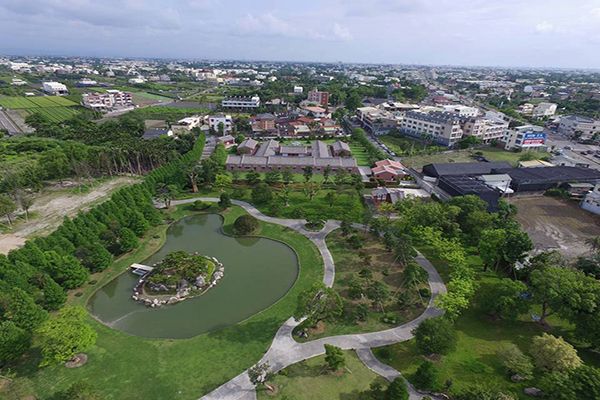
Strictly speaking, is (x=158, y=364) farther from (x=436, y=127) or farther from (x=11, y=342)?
(x=436, y=127)

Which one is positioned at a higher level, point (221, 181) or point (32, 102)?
point (32, 102)

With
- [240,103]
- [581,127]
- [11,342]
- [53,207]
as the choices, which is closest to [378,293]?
[11,342]

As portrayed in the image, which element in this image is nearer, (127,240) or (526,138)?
(127,240)

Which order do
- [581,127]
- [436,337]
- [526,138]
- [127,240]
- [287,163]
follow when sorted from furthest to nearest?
1. [581,127]
2. [526,138]
3. [287,163]
4. [127,240]
5. [436,337]

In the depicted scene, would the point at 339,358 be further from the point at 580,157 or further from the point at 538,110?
the point at 538,110

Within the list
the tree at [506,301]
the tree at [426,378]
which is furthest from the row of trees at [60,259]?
the tree at [506,301]

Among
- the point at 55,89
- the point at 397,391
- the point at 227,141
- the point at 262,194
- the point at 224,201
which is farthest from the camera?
the point at 55,89

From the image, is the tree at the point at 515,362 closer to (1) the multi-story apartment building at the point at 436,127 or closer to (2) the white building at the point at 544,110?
(1) the multi-story apartment building at the point at 436,127
